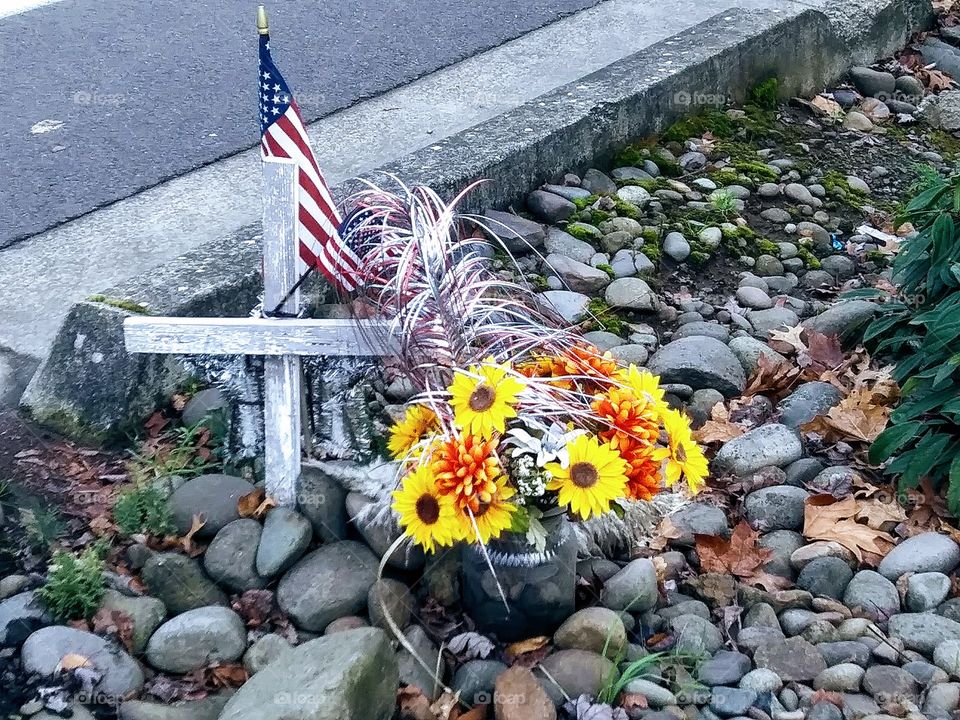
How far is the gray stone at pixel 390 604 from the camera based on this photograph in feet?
9.03

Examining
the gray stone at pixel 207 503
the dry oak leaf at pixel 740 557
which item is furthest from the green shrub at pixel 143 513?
the dry oak leaf at pixel 740 557

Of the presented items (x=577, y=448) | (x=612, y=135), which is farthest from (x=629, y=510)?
(x=612, y=135)

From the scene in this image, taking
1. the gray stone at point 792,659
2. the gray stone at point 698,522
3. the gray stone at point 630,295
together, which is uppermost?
the gray stone at point 630,295

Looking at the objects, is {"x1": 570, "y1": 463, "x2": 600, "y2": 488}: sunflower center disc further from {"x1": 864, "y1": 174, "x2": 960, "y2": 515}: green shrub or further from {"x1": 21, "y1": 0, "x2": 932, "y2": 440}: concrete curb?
{"x1": 21, "y1": 0, "x2": 932, "y2": 440}: concrete curb

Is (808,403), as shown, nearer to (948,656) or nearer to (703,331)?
(703,331)

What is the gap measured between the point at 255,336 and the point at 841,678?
1.68m

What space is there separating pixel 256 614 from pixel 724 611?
1.22 meters

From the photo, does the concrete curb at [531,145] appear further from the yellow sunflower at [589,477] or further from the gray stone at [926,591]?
the gray stone at [926,591]

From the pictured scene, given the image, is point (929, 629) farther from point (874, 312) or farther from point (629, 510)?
point (874, 312)

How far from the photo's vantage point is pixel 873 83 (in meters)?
6.06

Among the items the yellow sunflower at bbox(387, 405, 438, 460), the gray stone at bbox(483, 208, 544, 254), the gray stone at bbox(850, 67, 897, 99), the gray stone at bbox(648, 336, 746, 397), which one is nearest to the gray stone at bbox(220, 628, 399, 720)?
the yellow sunflower at bbox(387, 405, 438, 460)

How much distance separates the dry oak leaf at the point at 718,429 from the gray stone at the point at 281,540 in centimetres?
132

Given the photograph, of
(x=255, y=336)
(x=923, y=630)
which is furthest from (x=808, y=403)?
(x=255, y=336)

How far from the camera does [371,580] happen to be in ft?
9.34
